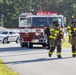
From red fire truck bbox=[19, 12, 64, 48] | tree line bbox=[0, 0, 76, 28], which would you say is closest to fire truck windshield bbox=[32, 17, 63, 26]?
red fire truck bbox=[19, 12, 64, 48]

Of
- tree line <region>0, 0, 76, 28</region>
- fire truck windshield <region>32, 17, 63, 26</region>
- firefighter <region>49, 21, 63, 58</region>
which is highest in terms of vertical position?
tree line <region>0, 0, 76, 28</region>

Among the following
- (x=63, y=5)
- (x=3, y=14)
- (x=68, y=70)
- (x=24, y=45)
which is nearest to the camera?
(x=68, y=70)

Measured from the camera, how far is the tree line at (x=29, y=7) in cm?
9012

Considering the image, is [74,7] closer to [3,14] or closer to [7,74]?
[3,14]

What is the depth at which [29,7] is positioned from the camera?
311 feet

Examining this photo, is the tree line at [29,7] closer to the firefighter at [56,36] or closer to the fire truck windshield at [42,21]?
the fire truck windshield at [42,21]

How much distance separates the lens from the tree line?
9012cm

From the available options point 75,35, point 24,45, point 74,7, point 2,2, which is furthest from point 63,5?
point 75,35

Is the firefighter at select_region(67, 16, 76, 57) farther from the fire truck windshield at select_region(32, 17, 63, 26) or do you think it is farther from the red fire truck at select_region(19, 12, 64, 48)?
the fire truck windshield at select_region(32, 17, 63, 26)

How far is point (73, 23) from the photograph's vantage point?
18.2 metres

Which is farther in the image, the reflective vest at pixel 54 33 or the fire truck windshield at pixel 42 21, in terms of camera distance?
the fire truck windshield at pixel 42 21

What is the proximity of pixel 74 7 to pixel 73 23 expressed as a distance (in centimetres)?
7585

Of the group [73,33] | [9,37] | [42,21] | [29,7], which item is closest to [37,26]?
[42,21]

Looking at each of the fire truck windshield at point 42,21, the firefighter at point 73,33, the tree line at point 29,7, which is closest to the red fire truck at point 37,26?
the fire truck windshield at point 42,21
